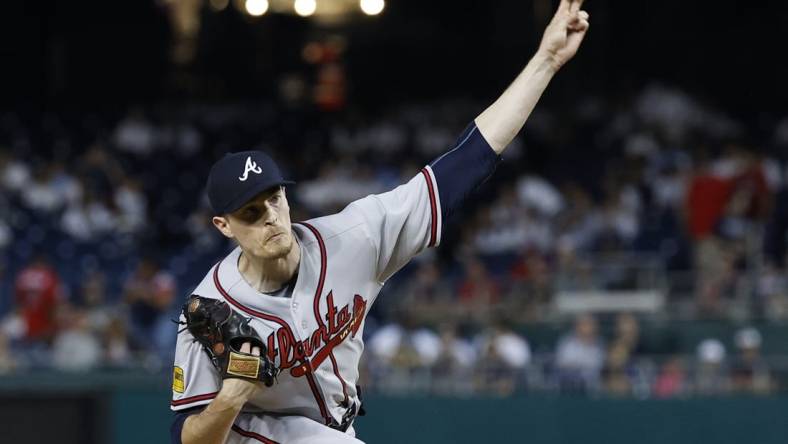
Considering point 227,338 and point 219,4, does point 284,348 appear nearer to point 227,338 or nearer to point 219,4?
point 227,338

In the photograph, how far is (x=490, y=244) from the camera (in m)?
12.3

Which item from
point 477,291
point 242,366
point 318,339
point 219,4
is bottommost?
point 242,366

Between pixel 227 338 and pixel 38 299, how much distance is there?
8460 millimetres

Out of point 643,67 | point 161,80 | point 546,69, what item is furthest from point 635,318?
point 161,80

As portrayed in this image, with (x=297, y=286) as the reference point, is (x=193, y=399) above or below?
below

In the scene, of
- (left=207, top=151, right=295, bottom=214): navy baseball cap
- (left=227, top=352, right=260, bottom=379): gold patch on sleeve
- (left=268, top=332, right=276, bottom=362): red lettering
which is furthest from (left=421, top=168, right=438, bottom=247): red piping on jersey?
(left=227, top=352, right=260, bottom=379): gold patch on sleeve

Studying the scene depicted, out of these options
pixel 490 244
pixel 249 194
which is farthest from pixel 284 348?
pixel 490 244

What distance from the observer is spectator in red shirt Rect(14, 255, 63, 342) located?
37.0 feet

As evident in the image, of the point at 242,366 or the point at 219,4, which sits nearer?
the point at 242,366

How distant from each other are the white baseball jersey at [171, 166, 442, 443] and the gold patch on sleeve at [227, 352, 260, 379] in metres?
0.17

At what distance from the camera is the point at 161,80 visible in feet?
63.2

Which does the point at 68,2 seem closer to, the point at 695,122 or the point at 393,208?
the point at 695,122

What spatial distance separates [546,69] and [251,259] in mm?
Answer: 996

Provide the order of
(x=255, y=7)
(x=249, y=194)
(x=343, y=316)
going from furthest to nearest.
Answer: (x=255, y=7)
(x=343, y=316)
(x=249, y=194)
